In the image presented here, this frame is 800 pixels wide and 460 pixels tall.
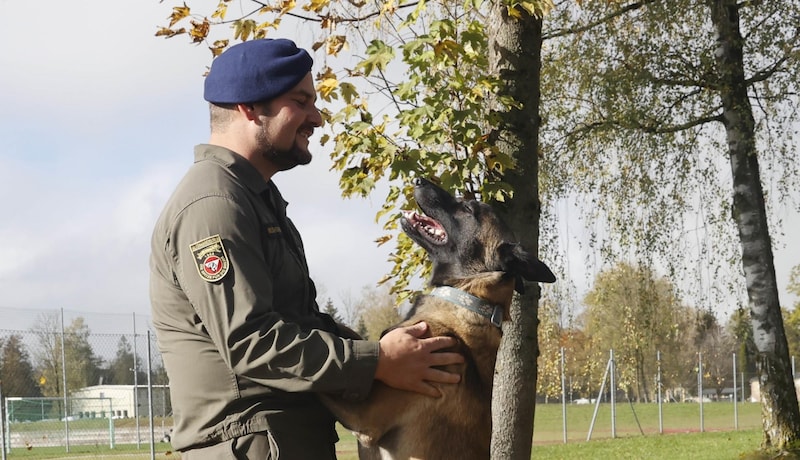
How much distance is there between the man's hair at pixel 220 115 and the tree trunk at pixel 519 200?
→ 4008mm

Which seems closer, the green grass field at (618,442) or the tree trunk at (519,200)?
the tree trunk at (519,200)

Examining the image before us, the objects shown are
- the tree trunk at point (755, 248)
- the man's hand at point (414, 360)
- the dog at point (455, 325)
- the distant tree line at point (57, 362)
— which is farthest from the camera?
the distant tree line at point (57, 362)

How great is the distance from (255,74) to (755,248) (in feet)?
40.0

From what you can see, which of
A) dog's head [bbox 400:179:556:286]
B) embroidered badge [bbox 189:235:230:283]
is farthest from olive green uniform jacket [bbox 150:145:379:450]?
dog's head [bbox 400:179:556:286]

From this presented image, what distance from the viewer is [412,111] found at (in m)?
6.07

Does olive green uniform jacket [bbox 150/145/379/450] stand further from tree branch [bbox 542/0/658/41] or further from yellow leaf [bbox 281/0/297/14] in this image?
tree branch [bbox 542/0/658/41]

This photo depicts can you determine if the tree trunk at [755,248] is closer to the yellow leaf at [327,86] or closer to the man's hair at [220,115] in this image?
the yellow leaf at [327,86]

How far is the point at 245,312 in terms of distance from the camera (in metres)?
2.60

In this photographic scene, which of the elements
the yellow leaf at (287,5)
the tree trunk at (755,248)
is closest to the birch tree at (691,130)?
the tree trunk at (755,248)

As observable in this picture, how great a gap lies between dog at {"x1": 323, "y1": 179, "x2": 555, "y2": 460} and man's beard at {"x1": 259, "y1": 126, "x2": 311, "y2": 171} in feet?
2.50

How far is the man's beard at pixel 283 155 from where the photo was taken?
2965 mm

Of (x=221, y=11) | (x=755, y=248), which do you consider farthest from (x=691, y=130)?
(x=221, y=11)

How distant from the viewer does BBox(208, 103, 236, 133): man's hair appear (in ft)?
9.77

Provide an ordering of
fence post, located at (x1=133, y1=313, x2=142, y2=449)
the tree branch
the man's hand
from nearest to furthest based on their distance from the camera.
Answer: the man's hand → the tree branch → fence post, located at (x1=133, y1=313, x2=142, y2=449)
